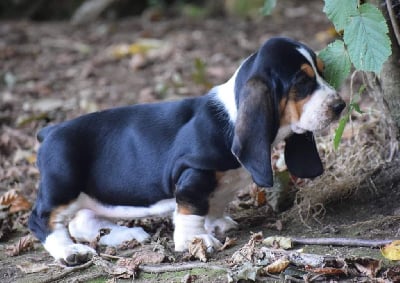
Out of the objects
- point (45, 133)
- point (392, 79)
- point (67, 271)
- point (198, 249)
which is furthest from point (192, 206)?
point (392, 79)

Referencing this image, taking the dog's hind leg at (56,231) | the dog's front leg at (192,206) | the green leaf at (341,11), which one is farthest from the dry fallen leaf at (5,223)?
the green leaf at (341,11)

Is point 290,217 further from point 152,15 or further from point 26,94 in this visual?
point 152,15

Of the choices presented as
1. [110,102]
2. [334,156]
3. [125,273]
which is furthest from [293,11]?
[125,273]

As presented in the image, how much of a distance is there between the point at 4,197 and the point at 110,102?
99.9 inches

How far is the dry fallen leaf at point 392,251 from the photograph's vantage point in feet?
12.0

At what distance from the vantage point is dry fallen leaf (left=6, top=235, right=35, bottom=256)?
4410 mm

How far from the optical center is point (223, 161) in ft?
13.2

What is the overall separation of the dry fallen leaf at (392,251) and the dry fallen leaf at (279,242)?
0.44 metres

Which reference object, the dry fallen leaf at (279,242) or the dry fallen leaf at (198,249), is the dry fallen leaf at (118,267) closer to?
the dry fallen leaf at (198,249)

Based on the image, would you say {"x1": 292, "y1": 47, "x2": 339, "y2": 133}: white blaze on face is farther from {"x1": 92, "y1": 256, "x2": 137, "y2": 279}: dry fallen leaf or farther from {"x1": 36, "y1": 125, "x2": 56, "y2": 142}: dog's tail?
{"x1": 36, "y1": 125, "x2": 56, "y2": 142}: dog's tail

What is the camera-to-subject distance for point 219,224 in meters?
4.40

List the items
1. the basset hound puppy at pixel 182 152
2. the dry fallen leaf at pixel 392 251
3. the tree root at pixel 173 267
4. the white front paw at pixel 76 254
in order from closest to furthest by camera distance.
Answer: the dry fallen leaf at pixel 392 251, the tree root at pixel 173 267, the basset hound puppy at pixel 182 152, the white front paw at pixel 76 254

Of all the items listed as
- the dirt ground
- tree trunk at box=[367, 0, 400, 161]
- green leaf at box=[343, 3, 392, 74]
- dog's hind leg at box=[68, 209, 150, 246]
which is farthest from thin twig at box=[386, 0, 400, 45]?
dog's hind leg at box=[68, 209, 150, 246]

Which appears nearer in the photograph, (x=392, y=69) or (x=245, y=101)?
(x=245, y=101)
